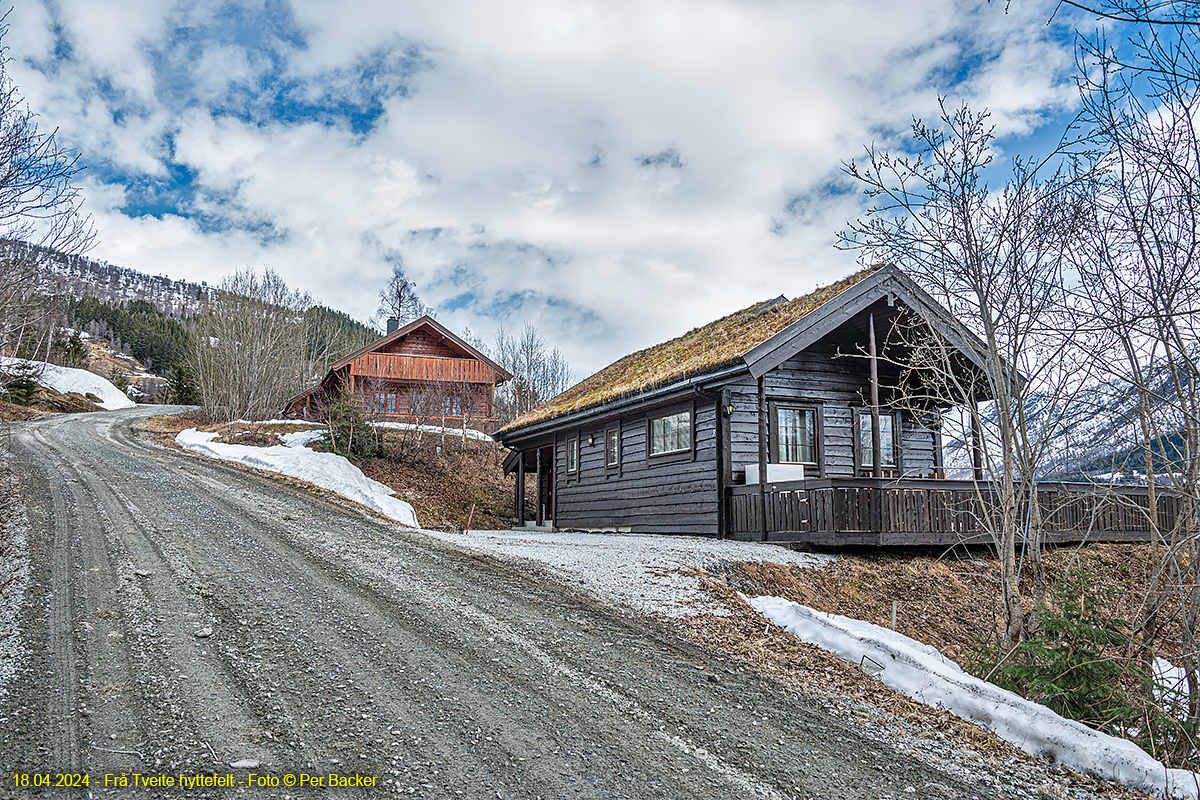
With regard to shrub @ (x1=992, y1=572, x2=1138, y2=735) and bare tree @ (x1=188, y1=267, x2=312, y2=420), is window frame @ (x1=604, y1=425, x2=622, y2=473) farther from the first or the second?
bare tree @ (x1=188, y1=267, x2=312, y2=420)

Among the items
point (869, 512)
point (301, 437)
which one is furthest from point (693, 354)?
point (301, 437)

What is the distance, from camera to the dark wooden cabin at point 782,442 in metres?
10.9

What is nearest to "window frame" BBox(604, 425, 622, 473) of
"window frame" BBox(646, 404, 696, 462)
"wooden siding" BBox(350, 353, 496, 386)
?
"window frame" BBox(646, 404, 696, 462)

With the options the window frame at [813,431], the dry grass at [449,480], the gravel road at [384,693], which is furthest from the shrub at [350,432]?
the window frame at [813,431]

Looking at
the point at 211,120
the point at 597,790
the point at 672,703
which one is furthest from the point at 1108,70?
the point at 211,120

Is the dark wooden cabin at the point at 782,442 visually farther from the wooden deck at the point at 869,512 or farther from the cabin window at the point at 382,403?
the cabin window at the point at 382,403

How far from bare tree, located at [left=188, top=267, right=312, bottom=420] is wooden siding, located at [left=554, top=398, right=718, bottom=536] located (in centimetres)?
1774

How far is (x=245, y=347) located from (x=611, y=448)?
69.2ft

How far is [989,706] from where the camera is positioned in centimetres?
482

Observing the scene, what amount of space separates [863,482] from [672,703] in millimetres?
7152

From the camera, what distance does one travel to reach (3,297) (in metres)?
7.72

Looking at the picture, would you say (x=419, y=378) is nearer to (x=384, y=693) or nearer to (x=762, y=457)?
(x=762, y=457)

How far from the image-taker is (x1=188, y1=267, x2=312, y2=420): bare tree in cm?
2953

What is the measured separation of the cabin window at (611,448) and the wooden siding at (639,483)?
0.15 metres
